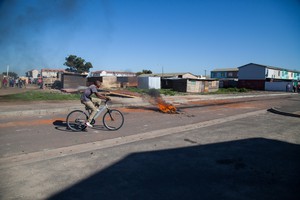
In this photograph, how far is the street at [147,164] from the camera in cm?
366

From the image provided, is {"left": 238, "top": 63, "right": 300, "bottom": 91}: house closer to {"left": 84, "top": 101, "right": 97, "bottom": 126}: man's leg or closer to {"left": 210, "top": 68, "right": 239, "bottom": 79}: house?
{"left": 210, "top": 68, "right": 239, "bottom": 79}: house

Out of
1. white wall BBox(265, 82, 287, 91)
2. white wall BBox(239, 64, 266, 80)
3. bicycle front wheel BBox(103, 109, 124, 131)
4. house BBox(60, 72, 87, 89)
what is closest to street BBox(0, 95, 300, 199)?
bicycle front wheel BBox(103, 109, 124, 131)

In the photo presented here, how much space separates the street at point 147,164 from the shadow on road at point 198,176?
0.01 metres

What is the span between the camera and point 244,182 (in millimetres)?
4035

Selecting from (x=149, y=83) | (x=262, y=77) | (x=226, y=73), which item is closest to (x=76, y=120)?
(x=149, y=83)

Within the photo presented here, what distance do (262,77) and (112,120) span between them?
5818 cm

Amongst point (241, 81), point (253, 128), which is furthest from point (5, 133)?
point (241, 81)

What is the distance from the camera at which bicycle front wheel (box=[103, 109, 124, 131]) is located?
26.6ft

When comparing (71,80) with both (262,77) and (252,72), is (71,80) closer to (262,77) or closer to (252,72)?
(262,77)

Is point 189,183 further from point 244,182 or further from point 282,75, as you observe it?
point 282,75

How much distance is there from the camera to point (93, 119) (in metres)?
7.90

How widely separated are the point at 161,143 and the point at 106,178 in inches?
102

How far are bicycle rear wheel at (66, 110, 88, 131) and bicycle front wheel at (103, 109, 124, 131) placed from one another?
681 mm

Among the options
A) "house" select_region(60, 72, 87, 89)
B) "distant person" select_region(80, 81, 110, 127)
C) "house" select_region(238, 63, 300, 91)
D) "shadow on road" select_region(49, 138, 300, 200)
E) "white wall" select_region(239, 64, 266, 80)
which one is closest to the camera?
"shadow on road" select_region(49, 138, 300, 200)
